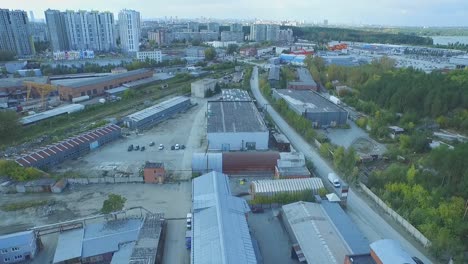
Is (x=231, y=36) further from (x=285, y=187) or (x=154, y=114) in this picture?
(x=285, y=187)

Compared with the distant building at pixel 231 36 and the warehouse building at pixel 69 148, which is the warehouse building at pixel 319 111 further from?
the distant building at pixel 231 36

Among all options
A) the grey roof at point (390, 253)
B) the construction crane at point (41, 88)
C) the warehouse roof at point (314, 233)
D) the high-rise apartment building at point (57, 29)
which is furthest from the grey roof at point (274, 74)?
the high-rise apartment building at point (57, 29)

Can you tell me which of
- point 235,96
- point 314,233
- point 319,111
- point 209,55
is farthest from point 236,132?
point 209,55

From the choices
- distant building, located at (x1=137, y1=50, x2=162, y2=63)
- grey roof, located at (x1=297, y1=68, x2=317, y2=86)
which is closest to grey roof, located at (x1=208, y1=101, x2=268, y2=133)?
grey roof, located at (x1=297, y1=68, x2=317, y2=86)

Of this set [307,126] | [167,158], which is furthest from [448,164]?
[167,158]

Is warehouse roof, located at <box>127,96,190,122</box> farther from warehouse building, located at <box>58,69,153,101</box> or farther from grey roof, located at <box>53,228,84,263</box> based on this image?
grey roof, located at <box>53,228,84,263</box>

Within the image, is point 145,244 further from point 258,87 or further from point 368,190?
point 258,87
